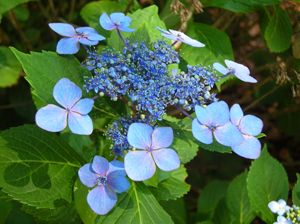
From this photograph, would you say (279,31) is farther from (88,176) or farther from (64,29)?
(88,176)

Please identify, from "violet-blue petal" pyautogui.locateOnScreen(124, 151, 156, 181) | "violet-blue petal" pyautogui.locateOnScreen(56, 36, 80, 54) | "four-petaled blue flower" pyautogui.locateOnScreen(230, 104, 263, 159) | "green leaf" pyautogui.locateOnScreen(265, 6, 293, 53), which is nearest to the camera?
"violet-blue petal" pyautogui.locateOnScreen(124, 151, 156, 181)

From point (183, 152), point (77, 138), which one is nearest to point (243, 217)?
point (183, 152)

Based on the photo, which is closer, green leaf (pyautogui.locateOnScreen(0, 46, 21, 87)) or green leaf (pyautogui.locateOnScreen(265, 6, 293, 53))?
green leaf (pyautogui.locateOnScreen(265, 6, 293, 53))

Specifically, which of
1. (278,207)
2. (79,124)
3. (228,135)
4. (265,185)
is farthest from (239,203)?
(79,124)

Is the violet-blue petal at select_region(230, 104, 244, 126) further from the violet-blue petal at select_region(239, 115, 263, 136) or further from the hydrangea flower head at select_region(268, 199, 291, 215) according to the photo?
the hydrangea flower head at select_region(268, 199, 291, 215)

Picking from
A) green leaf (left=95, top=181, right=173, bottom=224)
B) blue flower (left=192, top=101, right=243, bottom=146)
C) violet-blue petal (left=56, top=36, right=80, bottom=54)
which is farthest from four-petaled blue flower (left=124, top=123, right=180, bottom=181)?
violet-blue petal (left=56, top=36, right=80, bottom=54)

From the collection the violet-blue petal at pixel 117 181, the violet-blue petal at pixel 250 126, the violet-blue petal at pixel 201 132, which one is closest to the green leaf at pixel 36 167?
the violet-blue petal at pixel 117 181

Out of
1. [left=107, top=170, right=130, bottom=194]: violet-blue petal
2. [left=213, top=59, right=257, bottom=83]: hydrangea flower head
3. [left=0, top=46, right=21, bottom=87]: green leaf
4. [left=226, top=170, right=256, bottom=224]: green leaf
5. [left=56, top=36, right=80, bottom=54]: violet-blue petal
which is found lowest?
[left=226, top=170, right=256, bottom=224]: green leaf
